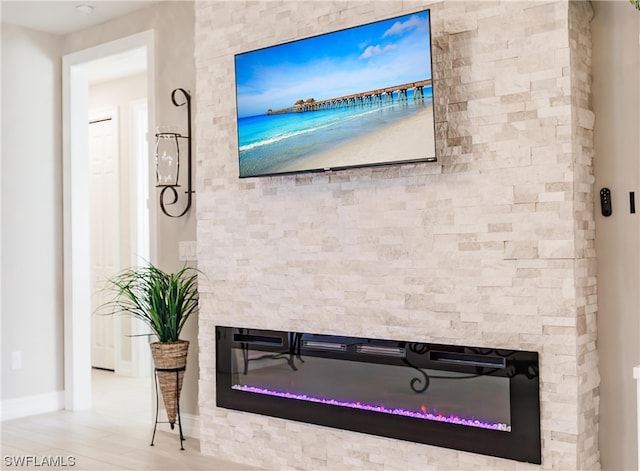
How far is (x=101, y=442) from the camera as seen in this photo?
4.09 meters

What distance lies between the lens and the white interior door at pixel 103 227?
651cm

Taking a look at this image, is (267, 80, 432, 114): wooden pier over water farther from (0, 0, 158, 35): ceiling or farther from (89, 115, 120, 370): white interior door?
(89, 115, 120, 370): white interior door

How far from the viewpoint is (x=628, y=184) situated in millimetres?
2797

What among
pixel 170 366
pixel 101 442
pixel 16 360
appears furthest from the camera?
pixel 16 360

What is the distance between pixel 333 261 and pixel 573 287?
3.54 ft

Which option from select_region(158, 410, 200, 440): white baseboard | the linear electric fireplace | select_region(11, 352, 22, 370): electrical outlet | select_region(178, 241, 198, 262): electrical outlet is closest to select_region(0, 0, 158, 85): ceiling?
select_region(178, 241, 198, 262): electrical outlet

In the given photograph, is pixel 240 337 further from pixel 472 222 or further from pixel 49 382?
pixel 49 382

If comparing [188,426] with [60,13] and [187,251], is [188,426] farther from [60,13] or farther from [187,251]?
[60,13]

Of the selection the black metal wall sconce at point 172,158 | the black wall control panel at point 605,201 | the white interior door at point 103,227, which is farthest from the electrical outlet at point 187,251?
the white interior door at point 103,227

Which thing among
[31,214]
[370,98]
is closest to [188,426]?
[31,214]

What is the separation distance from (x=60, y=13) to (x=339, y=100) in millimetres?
2388

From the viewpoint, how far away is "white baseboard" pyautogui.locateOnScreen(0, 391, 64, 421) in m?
4.69

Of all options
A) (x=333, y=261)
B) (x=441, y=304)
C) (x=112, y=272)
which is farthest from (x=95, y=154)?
(x=441, y=304)

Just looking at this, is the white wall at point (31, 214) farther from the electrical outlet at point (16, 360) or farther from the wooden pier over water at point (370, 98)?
the wooden pier over water at point (370, 98)
